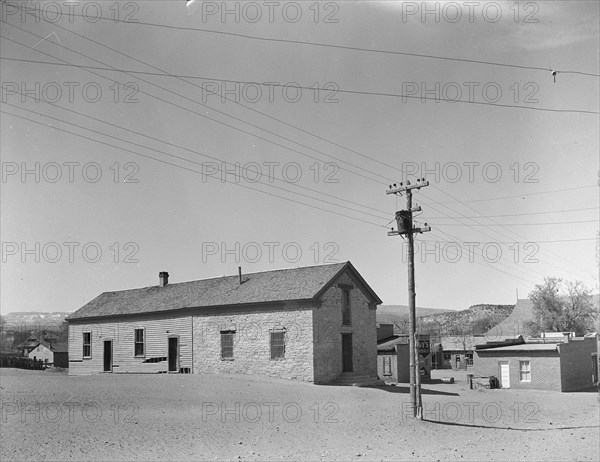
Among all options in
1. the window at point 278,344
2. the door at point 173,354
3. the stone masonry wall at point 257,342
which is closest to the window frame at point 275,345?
the window at point 278,344

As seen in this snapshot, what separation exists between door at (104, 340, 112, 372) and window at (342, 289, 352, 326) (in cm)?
1662

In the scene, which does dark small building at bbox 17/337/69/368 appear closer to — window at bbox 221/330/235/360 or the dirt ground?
window at bbox 221/330/235/360

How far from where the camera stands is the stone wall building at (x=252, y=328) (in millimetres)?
30484

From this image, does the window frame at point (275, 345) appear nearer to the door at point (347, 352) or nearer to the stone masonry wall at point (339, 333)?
the stone masonry wall at point (339, 333)

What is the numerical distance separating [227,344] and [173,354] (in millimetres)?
4627

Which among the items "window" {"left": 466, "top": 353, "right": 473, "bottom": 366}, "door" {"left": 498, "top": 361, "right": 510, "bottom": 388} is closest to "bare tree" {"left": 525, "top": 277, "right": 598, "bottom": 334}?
"window" {"left": 466, "top": 353, "right": 473, "bottom": 366}

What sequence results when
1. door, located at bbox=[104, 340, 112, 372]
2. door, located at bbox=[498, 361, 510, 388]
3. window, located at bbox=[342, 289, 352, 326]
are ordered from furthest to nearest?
1. door, located at bbox=[104, 340, 112, 372]
2. door, located at bbox=[498, 361, 510, 388]
3. window, located at bbox=[342, 289, 352, 326]

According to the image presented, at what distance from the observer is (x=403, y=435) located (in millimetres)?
17375

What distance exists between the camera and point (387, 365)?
134ft

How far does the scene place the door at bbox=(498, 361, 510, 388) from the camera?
119ft

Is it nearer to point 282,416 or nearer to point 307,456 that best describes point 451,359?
point 282,416

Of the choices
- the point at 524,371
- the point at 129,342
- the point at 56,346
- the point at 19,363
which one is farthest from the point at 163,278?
the point at 56,346

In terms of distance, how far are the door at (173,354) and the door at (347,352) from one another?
32.9ft

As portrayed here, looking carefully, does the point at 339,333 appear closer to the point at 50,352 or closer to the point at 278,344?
the point at 278,344
